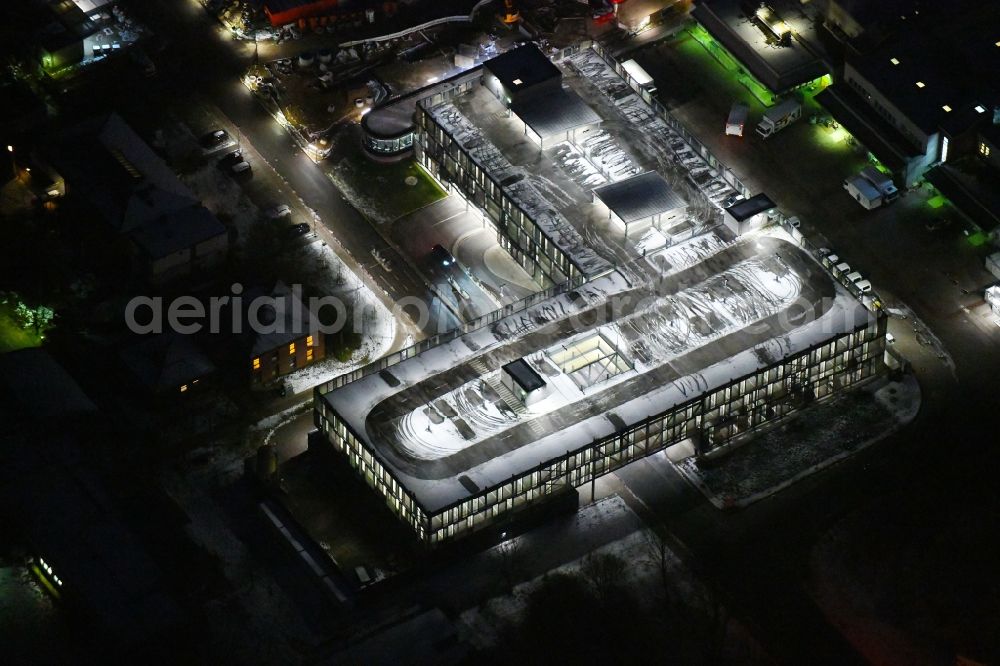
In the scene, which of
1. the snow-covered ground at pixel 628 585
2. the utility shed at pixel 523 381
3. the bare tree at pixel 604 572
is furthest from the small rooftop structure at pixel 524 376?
the bare tree at pixel 604 572

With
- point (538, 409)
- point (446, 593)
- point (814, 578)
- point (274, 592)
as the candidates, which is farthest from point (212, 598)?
point (814, 578)

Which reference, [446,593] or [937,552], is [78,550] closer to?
[446,593]

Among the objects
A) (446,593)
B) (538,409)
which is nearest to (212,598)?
(446,593)

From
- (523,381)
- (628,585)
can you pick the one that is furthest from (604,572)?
(523,381)

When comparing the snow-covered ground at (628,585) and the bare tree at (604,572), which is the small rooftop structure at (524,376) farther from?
the bare tree at (604,572)

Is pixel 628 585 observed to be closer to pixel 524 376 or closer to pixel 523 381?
pixel 523 381

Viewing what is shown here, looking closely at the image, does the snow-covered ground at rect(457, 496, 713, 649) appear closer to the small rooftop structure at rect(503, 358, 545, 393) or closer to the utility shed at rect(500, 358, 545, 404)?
the utility shed at rect(500, 358, 545, 404)

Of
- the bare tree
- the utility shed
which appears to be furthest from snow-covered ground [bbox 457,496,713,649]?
the utility shed

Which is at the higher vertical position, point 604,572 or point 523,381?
point 523,381
